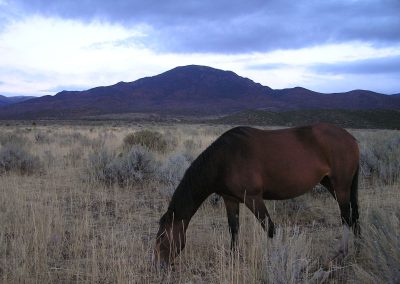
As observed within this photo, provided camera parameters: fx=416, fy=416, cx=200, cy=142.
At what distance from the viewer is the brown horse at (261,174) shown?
15.7 ft

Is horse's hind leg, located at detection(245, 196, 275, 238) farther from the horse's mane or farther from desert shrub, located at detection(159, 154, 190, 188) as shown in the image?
desert shrub, located at detection(159, 154, 190, 188)

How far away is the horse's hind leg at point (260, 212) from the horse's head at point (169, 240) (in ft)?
2.71

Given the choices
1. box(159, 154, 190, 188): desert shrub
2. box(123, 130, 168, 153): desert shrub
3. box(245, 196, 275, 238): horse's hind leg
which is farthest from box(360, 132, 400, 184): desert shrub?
box(123, 130, 168, 153): desert shrub

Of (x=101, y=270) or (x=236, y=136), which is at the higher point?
(x=236, y=136)

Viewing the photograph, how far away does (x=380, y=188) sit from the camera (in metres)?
8.47

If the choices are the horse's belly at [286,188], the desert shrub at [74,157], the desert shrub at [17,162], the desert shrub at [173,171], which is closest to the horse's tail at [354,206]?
the horse's belly at [286,188]

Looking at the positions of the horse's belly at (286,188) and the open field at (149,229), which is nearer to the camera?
the open field at (149,229)

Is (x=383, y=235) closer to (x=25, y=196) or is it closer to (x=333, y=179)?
(x=333, y=179)

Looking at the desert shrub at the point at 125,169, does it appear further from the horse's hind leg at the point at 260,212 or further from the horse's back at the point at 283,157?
the horse's hind leg at the point at 260,212

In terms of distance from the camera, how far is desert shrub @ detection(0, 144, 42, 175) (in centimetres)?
1095

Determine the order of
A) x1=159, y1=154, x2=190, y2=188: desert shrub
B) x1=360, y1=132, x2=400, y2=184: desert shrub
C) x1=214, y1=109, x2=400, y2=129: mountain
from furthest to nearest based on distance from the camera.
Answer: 1. x1=214, y1=109, x2=400, y2=129: mountain
2. x1=360, y1=132, x2=400, y2=184: desert shrub
3. x1=159, y1=154, x2=190, y2=188: desert shrub

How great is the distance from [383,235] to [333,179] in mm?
2049

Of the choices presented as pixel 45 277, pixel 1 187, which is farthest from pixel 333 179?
pixel 1 187

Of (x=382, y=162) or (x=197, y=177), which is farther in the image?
(x=382, y=162)
